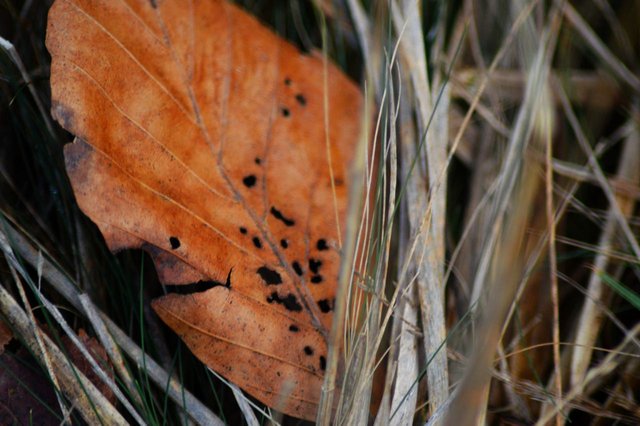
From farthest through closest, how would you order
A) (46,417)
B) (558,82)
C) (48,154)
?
(558,82) < (48,154) < (46,417)

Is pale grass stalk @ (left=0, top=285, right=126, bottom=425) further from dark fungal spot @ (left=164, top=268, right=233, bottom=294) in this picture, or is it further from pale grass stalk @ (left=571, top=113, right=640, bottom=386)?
pale grass stalk @ (left=571, top=113, right=640, bottom=386)

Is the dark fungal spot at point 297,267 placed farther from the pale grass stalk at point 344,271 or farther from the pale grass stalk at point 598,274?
the pale grass stalk at point 598,274

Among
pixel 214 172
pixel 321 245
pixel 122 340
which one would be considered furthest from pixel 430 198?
pixel 122 340

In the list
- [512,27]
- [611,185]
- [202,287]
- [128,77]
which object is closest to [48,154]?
[128,77]

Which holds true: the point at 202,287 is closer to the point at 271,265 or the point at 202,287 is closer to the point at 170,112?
the point at 271,265

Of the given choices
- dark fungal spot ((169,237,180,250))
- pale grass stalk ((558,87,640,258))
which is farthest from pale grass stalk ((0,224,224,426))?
pale grass stalk ((558,87,640,258))

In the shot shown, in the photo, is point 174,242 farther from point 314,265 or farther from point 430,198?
point 430,198
